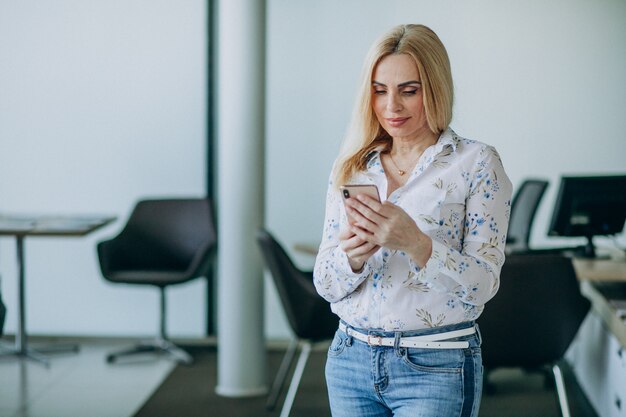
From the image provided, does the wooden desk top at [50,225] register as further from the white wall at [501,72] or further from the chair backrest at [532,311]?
the chair backrest at [532,311]

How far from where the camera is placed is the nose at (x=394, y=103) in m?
1.83

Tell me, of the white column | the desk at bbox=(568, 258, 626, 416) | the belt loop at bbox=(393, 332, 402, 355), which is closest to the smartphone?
the belt loop at bbox=(393, 332, 402, 355)

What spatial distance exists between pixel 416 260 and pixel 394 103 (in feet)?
1.14

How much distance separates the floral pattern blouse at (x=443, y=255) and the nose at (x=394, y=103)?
114 mm

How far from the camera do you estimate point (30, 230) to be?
5102mm

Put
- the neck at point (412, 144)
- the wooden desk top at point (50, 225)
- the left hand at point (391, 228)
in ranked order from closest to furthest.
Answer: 1. the left hand at point (391, 228)
2. the neck at point (412, 144)
3. the wooden desk top at point (50, 225)

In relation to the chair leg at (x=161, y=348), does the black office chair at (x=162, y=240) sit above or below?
above

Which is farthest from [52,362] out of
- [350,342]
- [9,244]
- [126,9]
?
[350,342]

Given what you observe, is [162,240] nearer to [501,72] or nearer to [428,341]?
[501,72]

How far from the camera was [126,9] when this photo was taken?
19.2 ft

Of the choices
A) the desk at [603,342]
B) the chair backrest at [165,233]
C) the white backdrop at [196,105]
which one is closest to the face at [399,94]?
the desk at [603,342]

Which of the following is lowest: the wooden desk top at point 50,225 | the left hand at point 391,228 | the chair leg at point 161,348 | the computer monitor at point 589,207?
the chair leg at point 161,348

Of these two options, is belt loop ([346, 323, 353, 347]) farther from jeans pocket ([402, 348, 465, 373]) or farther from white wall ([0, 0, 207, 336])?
white wall ([0, 0, 207, 336])

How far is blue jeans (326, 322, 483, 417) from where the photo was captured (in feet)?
5.72
